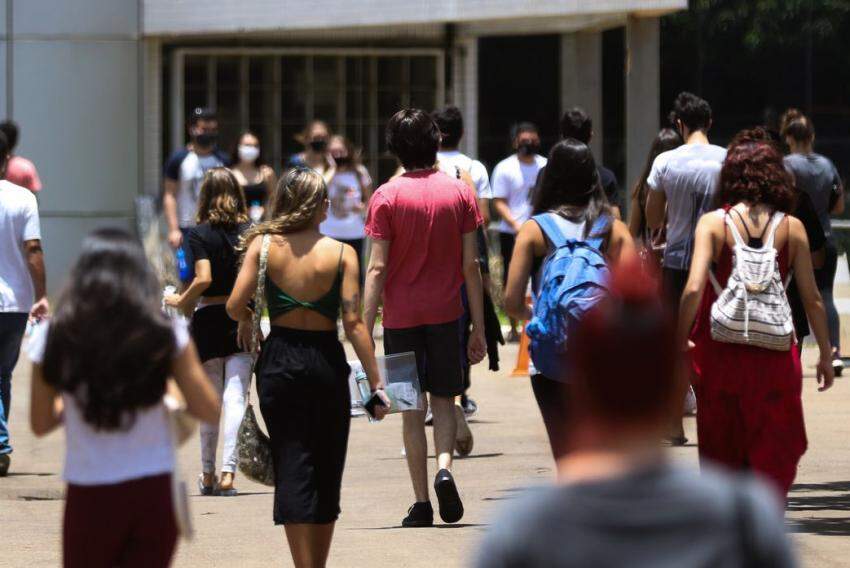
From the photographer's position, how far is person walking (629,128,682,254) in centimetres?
988

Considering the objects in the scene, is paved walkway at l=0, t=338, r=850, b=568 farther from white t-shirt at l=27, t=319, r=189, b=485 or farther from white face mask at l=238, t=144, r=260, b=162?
white face mask at l=238, t=144, r=260, b=162

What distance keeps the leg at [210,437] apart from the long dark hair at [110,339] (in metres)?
4.36

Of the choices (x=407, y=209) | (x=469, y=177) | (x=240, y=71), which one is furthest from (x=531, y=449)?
(x=240, y=71)

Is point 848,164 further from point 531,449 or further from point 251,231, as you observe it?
point 251,231

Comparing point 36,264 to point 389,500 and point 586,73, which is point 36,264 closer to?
point 389,500

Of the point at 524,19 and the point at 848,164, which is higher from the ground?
the point at 524,19

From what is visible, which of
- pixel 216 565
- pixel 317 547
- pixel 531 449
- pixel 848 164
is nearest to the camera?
pixel 317 547

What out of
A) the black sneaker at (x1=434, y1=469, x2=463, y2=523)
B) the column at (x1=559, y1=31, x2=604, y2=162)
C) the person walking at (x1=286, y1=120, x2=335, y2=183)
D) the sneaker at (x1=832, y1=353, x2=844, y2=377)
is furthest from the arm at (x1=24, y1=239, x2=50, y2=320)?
the column at (x1=559, y1=31, x2=604, y2=162)

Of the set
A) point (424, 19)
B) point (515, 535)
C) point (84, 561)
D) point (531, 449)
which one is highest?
point (424, 19)

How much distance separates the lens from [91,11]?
17812 mm

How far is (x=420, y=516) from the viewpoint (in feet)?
25.1

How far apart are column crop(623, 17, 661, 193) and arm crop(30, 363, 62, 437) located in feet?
42.9

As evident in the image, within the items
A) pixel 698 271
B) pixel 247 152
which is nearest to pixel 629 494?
pixel 698 271

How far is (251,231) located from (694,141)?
10.7 ft
